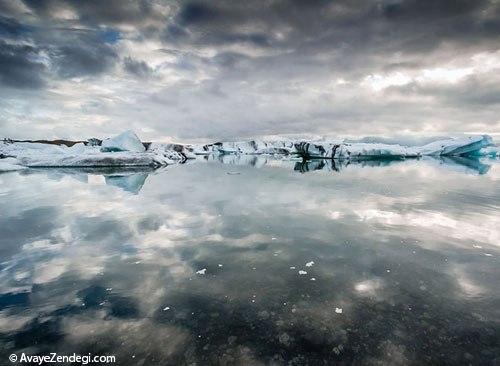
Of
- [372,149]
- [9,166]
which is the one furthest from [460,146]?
[9,166]

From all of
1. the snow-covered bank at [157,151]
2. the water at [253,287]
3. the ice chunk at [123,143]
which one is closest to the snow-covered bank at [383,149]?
the snow-covered bank at [157,151]

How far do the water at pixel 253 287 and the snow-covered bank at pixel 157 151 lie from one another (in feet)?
69.6

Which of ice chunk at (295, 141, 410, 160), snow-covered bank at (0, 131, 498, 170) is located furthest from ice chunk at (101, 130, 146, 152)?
ice chunk at (295, 141, 410, 160)

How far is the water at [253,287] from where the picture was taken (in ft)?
10.3

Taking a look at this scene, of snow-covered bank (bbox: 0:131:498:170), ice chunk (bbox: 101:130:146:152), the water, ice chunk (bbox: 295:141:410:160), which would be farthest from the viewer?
ice chunk (bbox: 295:141:410:160)

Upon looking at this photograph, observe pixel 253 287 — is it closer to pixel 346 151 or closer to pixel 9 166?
pixel 9 166

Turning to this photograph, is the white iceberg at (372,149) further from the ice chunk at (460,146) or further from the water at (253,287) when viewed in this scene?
the water at (253,287)

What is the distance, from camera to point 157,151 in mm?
40750

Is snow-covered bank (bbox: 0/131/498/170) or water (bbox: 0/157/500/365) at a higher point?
snow-covered bank (bbox: 0/131/498/170)

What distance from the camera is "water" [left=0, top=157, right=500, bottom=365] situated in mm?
3141

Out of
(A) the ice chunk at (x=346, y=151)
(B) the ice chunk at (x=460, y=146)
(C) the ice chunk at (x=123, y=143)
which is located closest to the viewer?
(C) the ice chunk at (x=123, y=143)

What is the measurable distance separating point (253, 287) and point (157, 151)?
38.9m

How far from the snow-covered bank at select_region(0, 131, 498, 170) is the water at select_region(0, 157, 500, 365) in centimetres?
A: 2123

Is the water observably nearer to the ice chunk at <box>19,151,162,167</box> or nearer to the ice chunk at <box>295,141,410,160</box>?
the ice chunk at <box>19,151,162,167</box>
